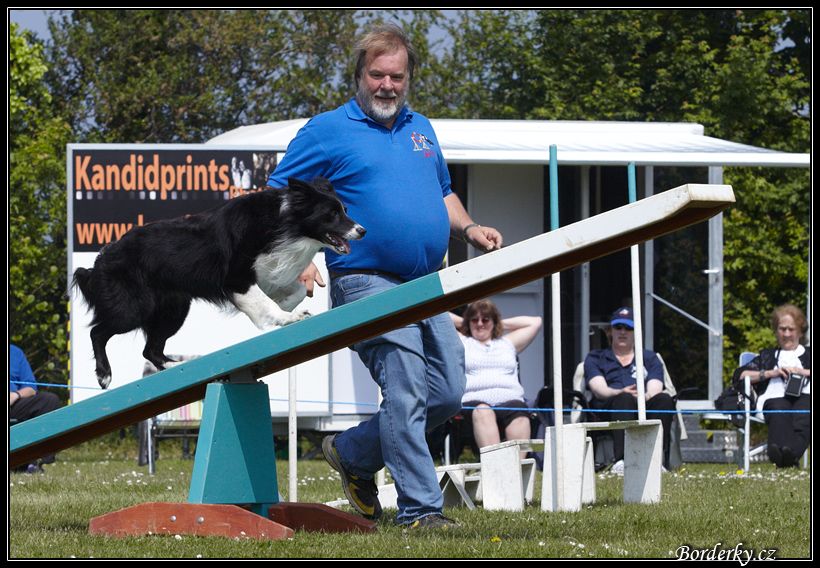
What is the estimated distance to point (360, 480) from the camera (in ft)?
11.6

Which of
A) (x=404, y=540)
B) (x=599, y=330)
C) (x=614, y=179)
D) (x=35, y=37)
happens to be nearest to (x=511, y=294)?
(x=599, y=330)

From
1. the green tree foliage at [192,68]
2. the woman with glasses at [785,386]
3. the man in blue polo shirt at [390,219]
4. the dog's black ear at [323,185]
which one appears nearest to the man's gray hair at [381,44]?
the man in blue polo shirt at [390,219]

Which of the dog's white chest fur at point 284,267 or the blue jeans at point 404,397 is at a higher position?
the dog's white chest fur at point 284,267

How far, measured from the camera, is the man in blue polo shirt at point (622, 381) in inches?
261

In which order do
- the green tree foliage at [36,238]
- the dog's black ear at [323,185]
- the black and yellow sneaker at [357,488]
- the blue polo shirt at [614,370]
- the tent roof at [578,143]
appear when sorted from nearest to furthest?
the dog's black ear at [323,185] < the black and yellow sneaker at [357,488] < the blue polo shirt at [614,370] < the tent roof at [578,143] < the green tree foliage at [36,238]

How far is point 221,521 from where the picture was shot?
293 centimetres

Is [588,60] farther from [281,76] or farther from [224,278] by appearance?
[224,278]

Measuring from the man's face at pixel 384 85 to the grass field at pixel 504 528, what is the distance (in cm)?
143

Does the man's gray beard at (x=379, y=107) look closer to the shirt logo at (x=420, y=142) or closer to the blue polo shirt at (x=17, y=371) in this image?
the shirt logo at (x=420, y=142)

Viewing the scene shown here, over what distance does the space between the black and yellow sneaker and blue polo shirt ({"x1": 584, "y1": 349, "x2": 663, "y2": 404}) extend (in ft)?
11.8

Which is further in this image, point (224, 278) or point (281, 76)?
point (281, 76)

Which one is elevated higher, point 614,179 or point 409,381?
point 614,179

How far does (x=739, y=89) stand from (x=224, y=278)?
34.5 feet

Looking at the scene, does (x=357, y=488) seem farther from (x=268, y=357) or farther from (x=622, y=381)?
(x=622, y=381)
